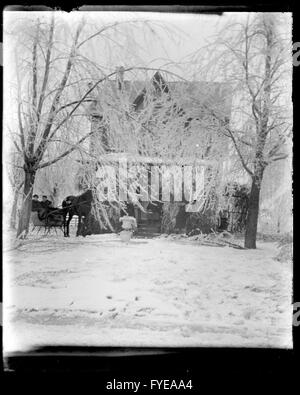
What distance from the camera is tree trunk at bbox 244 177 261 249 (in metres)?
2.51

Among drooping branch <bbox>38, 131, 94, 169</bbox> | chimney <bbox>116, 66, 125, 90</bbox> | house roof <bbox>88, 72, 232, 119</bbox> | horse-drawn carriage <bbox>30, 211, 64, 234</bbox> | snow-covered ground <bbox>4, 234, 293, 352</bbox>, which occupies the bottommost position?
snow-covered ground <bbox>4, 234, 293, 352</bbox>

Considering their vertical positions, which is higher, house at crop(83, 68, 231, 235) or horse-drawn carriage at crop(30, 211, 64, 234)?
house at crop(83, 68, 231, 235)

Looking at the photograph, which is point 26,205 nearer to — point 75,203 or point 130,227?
point 75,203

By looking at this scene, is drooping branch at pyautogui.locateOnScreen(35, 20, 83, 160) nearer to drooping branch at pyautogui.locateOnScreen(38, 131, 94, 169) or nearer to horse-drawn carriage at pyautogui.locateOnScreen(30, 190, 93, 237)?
drooping branch at pyautogui.locateOnScreen(38, 131, 94, 169)

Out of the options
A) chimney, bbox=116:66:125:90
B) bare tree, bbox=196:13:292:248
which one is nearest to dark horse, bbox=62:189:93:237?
chimney, bbox=116:66:125:90

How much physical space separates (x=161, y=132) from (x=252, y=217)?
0.97 m

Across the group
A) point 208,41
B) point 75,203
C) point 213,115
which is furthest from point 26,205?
point 208,41

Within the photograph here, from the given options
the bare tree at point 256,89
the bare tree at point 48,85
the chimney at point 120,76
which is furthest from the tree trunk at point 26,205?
the bare tree at point 256,89

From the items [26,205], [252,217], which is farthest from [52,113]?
[252,217]

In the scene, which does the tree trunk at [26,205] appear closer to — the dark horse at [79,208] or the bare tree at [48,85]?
the bare tree at [48,85]

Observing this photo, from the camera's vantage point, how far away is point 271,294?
2424mm

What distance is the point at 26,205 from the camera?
247cm

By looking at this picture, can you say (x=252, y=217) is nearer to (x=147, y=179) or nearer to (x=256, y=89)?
(x=147, y=179)

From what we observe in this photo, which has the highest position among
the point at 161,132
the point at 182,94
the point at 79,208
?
the point at 182,94
